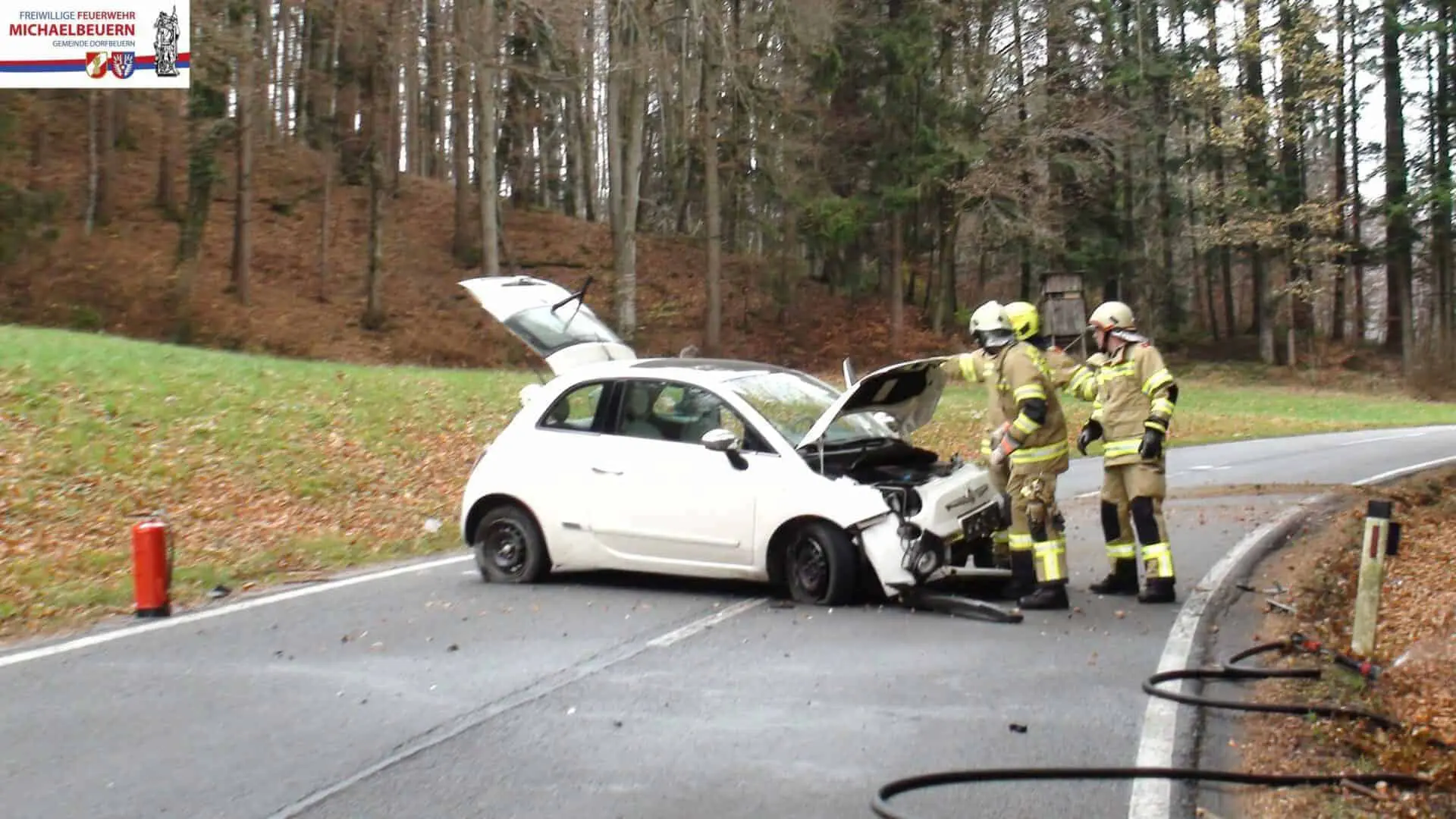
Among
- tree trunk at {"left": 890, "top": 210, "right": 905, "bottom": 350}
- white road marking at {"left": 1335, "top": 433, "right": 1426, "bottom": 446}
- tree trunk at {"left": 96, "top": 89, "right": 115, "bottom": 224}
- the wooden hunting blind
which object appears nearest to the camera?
white road marking at {"left": 1335, "top": 433, "right": 1426, "bottom": 446}

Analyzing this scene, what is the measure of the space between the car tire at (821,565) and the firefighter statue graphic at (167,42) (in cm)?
1755

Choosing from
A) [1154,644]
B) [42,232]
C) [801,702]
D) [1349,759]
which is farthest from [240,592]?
[42,232]

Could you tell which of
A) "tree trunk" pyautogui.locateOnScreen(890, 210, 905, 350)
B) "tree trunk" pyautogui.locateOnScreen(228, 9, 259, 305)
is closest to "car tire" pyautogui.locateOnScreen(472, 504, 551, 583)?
"tree trunk" pyautogui.locateOnScreen(228, 9, 259, 305)

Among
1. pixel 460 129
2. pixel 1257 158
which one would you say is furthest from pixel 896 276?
pixel 1257 158

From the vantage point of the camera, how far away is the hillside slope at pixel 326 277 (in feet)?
108

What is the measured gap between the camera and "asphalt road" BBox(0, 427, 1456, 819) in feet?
17.8

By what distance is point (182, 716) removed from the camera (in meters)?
6.68

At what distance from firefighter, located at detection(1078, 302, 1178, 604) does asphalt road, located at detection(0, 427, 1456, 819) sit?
1.11 ft

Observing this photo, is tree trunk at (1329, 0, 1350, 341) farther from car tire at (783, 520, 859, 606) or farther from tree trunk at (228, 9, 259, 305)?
car tire at (783, 520, 859, 606)

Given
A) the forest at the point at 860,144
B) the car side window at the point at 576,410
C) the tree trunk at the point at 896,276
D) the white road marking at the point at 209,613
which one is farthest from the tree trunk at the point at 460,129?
the car side window at the point at 576,410

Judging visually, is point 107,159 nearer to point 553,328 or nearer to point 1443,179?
point 553,328

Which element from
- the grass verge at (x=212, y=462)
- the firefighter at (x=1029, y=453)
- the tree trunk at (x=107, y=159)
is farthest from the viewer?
the tree trunk at (x=107, y=159)

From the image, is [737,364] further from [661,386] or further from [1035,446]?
[1035,446]

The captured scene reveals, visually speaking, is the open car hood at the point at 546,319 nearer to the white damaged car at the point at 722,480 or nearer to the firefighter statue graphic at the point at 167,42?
the white damaged car at the point at 722,480
